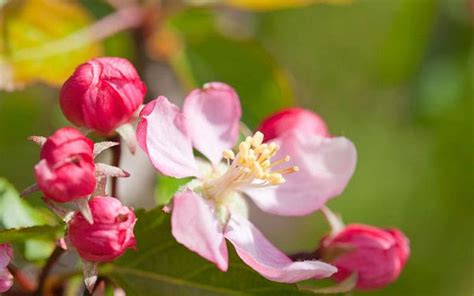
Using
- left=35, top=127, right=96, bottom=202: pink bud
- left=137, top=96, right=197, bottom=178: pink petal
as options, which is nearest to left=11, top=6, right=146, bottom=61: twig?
→ left=137, top=96, right=197, bottom=178: pink petal

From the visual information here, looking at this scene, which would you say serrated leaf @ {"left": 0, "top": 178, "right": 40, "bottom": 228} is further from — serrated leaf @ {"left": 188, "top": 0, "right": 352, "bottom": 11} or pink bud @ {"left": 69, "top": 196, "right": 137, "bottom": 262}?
serrated leaf @ {"left": 188, "top": 0, "right": 352, "bottom": 11}

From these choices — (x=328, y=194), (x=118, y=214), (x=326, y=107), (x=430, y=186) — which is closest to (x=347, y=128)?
(x=326, y=107)

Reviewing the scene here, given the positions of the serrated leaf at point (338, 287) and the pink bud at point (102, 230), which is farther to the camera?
the serrated leaf at point (338, 287)

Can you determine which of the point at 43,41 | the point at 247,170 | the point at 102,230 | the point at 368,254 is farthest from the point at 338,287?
the point at 43,41

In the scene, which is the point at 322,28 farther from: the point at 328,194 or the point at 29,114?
the point at 328,194

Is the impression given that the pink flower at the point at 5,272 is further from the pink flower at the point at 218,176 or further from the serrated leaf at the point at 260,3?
the serrated leaf at the point at 260,3

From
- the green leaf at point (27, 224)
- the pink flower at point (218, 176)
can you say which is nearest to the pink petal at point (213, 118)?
the pink flower at point (218, 176)
